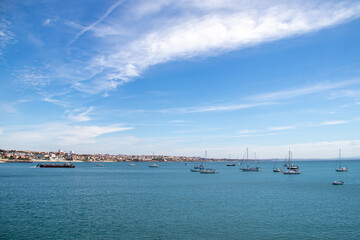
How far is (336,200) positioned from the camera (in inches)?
2347

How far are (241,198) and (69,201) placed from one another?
36.1 m

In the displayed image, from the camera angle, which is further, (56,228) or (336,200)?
(336,200)

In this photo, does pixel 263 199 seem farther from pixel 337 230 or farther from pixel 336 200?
pixel 337 230

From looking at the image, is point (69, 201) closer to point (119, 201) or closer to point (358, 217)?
point (119, 201)

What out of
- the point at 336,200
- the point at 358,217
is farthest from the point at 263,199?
the point at 358,217

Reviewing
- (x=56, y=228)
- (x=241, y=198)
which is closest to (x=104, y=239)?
(x=56, y=228)

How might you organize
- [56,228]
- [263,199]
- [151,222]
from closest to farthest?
[56,228] → [151,222] → [263,199]

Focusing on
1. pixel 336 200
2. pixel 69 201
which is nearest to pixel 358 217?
pixel 336 200

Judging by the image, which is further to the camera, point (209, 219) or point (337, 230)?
point (209, 219)

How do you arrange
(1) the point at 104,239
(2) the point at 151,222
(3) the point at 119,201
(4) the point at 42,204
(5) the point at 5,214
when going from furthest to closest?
(3) the point at 119,201 < (4) the point at 42,204 < (5) the point at 5,214 < (2) the point at 151,222 < (1) the point at 104,239

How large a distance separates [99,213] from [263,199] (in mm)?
34453

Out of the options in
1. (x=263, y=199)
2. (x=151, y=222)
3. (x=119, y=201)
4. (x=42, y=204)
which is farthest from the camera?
(x=263, y=199)

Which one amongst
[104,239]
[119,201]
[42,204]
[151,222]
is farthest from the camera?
[119,201]

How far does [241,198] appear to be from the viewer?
202 ft
